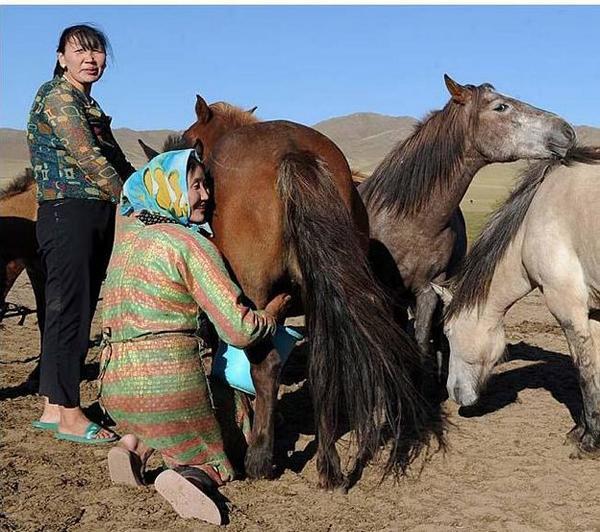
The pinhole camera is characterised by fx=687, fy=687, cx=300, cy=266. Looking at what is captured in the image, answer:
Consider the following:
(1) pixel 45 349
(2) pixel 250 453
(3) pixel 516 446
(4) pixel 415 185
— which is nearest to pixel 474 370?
(3) pixel 516 446

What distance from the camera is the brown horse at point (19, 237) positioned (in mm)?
5473

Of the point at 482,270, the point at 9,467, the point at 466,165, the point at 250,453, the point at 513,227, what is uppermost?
the point at 466,165

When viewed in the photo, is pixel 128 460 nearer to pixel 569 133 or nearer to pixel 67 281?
pixel 67 281

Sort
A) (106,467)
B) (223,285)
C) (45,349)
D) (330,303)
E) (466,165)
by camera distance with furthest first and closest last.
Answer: (466,165) < (45,349) < (106,467) < (330,303) < (223,285)

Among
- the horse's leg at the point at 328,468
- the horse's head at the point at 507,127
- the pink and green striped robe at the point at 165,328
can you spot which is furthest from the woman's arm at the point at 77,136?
the horse's head at the point at 507,127

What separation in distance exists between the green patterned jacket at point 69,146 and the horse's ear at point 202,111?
3.39ft

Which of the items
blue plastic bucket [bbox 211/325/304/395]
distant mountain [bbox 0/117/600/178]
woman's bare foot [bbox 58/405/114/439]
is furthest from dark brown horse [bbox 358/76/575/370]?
distant mountain [bbox 0/117/600/178]

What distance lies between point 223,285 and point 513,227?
7.35 feet

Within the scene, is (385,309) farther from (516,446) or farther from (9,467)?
(9,467)

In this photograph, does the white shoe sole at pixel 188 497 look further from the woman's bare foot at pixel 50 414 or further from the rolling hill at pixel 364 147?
the rolling hill at pixel 364 147

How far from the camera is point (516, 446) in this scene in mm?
4410

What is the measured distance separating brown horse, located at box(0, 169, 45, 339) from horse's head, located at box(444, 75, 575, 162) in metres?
3.46

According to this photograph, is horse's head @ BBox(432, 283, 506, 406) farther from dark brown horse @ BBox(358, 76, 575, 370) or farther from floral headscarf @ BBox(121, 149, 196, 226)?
floral headscarf @ BBox(121, 149, 196, 226)

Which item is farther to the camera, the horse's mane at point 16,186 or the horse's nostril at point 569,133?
the horse's mane at point 16,186
